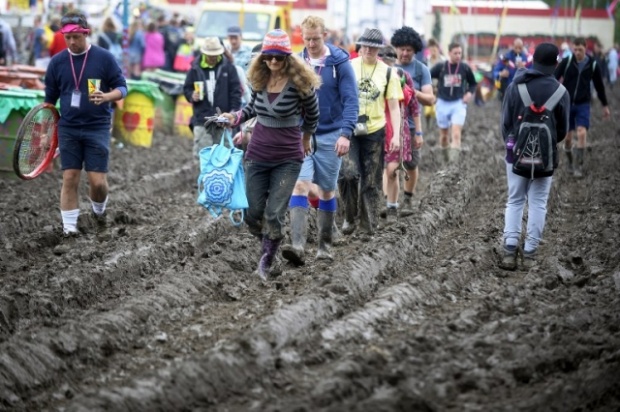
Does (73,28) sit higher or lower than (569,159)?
higher

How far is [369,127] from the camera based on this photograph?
1051 centimetres

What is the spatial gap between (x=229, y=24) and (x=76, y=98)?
14.4m

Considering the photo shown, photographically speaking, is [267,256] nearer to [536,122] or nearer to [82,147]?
[536,122]

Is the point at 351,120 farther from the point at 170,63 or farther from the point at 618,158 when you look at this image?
the point at 170,63

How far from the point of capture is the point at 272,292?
8477mm

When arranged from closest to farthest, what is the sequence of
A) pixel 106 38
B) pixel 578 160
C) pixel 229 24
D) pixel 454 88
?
pixel 454 88 → pixel 578 160 → pixel 106 38 → pixel 229 24

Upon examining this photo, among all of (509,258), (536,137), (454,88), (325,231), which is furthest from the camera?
(454,88)

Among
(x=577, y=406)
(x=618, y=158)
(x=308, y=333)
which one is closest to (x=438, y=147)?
(x=618, y=158)

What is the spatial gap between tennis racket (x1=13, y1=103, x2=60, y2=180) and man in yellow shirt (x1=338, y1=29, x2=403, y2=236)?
2.84 m

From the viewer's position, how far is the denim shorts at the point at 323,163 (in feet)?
30.5

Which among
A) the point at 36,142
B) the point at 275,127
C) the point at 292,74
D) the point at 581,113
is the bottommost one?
the point at 581,113

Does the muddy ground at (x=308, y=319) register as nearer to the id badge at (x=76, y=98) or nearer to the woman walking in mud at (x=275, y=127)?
the woman walking in mud at (x=275, y=127)

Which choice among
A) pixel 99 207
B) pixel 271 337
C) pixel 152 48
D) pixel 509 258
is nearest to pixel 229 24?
pixel 152 48

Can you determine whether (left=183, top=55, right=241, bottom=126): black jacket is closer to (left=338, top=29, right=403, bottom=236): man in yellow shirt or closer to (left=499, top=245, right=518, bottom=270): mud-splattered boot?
(left=338, top=29, right=403, bottom=236): man in yellow shirt
